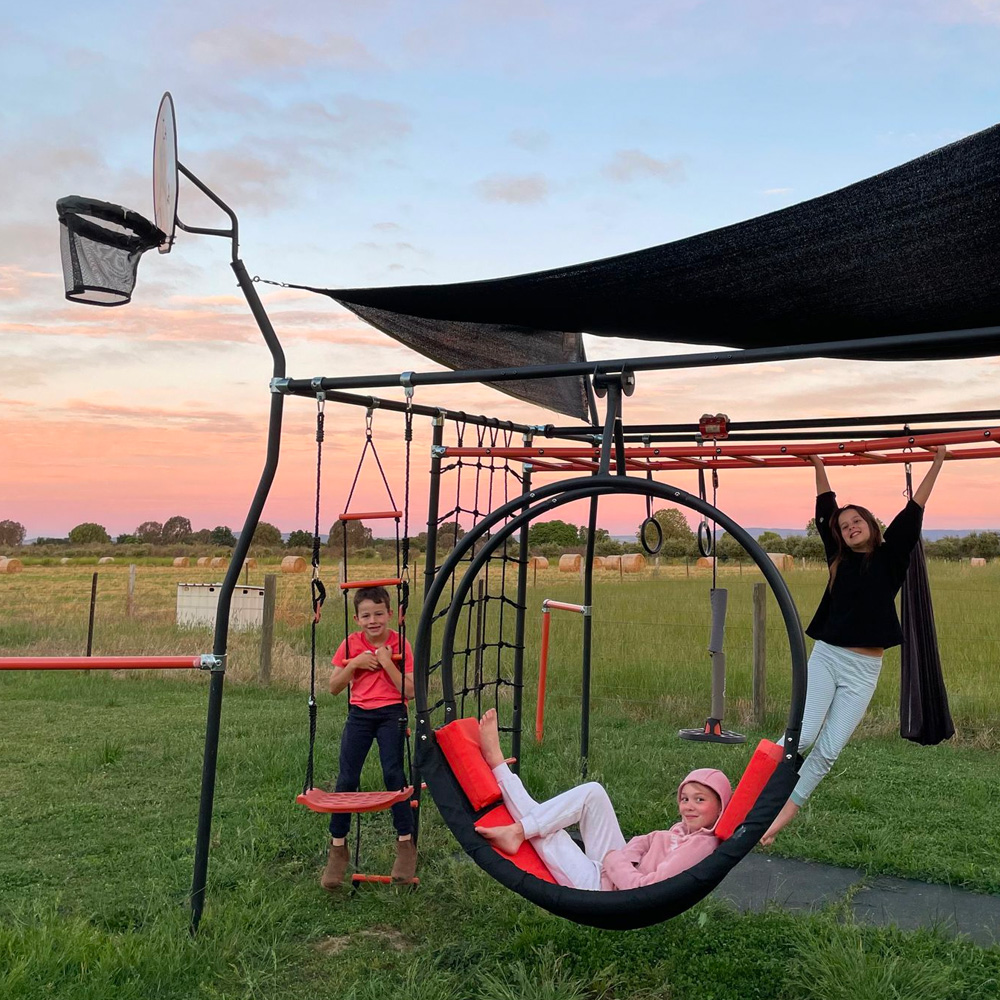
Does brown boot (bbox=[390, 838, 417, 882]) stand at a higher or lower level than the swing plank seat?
lower

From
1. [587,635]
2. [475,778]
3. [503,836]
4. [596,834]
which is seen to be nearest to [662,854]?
[596,834]

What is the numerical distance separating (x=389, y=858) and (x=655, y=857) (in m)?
1.44

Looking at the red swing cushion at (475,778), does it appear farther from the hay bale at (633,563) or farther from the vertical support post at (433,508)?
the hay bale at (633,563)

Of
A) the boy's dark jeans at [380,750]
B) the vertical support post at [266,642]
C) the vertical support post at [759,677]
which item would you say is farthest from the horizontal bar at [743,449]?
the vertical support post at [266,642]

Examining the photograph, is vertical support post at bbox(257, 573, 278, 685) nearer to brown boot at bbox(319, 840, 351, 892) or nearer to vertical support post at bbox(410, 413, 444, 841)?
vertical support post at bbox(410, 413, 444, 841)

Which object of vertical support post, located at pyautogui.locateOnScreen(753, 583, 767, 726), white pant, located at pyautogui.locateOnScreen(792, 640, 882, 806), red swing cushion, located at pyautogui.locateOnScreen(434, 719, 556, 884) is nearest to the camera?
red swing cushion, located at pyautogui.locateOnScreen(434, 719, 556, 884)

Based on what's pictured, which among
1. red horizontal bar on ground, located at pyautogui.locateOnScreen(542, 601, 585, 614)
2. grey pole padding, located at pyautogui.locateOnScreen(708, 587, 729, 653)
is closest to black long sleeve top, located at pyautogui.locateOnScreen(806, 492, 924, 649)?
grey pole padding, located at pyautogui.locateOnScreen(708, 587, 729, 653)

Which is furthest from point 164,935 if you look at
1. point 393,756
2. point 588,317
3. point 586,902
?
point 588,317

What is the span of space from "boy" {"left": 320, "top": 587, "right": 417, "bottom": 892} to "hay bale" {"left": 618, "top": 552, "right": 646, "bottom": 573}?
1937 cm

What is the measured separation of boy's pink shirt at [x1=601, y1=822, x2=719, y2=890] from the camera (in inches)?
123

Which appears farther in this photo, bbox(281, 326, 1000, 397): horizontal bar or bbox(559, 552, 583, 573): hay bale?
bbox(559, 552, 583, 573): hay bale

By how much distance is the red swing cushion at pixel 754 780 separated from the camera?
274cm

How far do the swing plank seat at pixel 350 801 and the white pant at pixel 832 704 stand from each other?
169 centimetres

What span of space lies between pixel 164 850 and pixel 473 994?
2053mm
